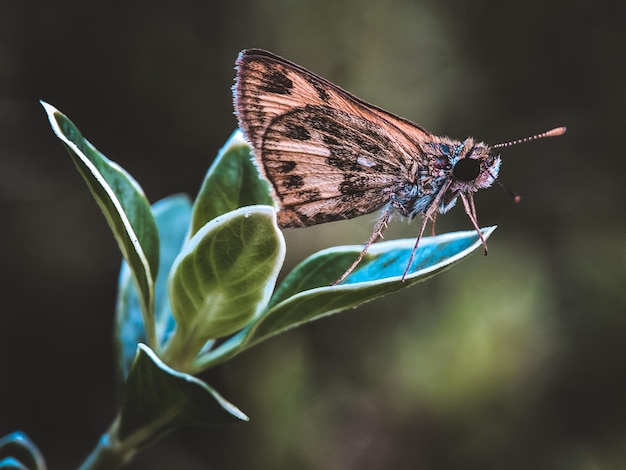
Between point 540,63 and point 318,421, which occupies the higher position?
point 540,63

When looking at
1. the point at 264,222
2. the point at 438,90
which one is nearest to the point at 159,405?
the point at 264,222

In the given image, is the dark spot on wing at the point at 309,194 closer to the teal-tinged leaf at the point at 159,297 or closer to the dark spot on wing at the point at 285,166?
the dark spot on wing at the point at 285,166

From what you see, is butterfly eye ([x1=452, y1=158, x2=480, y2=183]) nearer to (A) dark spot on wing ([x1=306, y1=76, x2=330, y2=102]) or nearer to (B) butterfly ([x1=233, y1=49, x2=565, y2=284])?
(B) butterfly ([x1=233, y1=49, x2=565, y2=284])

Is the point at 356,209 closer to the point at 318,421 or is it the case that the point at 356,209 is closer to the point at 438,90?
the point at 318,421

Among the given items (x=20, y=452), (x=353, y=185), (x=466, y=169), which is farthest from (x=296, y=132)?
(x=20, y=452)

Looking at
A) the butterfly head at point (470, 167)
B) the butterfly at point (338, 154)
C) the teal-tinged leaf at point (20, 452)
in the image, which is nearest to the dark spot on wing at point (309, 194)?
the butterfly at point (338, 154)
